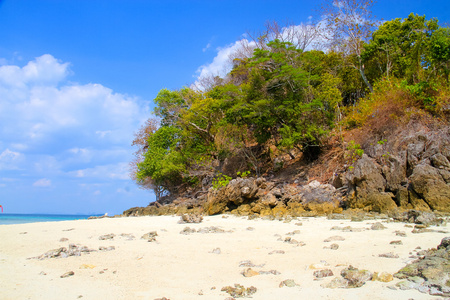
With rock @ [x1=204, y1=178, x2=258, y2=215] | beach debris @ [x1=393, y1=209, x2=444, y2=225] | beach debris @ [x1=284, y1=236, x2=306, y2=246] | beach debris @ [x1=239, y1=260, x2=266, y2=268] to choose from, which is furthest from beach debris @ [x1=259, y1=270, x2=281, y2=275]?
rock @ [x1=204, y1=178, x2=258, y2=215]

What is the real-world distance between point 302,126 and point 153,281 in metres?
12.4

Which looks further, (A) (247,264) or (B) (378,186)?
(B) (378,186)

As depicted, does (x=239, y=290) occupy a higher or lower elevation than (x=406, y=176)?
lower

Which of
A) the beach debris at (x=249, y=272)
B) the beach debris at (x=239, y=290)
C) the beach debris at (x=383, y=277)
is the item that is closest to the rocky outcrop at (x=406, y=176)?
the beach debris at (x=383, y=277)

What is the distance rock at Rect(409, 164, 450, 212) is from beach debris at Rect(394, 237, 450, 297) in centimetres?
569

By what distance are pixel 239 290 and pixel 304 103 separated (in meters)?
13.3

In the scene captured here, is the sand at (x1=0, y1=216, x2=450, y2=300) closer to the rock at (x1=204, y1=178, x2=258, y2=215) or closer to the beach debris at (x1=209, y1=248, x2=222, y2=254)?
the beach debris at (x1=209, y1=248, x2=222, y2=254)

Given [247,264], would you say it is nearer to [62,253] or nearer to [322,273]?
[322,273]

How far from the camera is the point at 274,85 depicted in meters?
15.2

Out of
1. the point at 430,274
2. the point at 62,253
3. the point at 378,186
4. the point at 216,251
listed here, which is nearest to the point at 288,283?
the point at 430,274

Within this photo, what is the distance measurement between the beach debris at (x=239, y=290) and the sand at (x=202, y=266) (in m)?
0.06

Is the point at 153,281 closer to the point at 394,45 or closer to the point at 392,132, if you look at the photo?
the point at 392,132

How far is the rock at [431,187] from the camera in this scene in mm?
7906

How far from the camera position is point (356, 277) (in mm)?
2930
